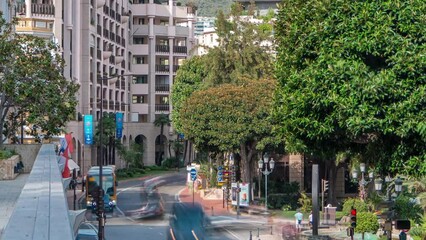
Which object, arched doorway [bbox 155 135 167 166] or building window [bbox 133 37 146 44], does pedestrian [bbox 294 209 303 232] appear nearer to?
arched doorway [bbox 155 135 167 166]

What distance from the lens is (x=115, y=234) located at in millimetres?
49031

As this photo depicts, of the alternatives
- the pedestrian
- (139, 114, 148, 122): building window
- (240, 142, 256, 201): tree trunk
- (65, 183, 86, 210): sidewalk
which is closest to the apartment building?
(139, 114, 148, 122): building window

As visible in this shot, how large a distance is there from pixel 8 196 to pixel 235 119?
135ft

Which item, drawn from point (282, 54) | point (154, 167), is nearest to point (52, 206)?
point (282, 54)

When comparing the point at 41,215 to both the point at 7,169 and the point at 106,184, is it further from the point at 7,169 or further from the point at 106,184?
the point at 106,184

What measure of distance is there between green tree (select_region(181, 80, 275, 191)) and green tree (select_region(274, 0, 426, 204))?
34798 millimetres

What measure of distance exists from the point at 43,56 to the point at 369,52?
17.5 m

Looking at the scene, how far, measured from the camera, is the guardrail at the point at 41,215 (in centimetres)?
829

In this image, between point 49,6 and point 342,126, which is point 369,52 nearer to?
point 342,126

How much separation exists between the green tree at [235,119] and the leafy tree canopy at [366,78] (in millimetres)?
34851

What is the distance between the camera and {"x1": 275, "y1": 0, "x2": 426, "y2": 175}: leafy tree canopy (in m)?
23.0

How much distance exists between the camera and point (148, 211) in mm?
61938

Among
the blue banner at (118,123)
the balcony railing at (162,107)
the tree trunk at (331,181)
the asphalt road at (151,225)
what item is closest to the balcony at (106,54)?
the blue banner at (118,123)

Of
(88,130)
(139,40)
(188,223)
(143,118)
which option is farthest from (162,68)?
(188,223)
